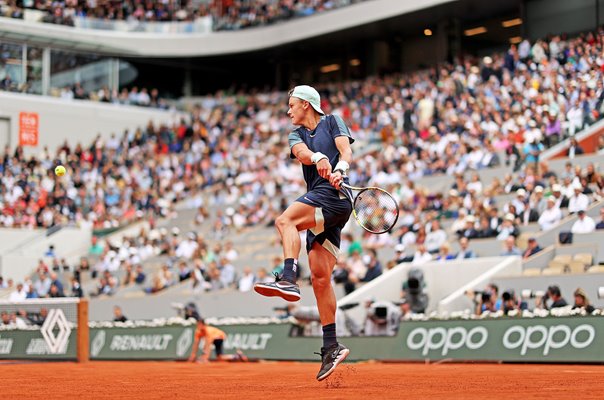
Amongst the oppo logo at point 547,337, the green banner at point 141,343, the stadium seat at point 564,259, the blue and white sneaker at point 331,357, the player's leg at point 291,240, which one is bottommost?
the green banner at point 141,343

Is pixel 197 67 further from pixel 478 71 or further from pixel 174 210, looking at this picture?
pixel 478 71

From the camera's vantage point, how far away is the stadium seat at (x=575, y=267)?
19.1 meters

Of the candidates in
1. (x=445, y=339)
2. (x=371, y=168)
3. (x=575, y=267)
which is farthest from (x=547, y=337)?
(x=371, y=168)

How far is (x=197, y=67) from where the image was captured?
49219 mm

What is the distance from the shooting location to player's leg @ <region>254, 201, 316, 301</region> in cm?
841

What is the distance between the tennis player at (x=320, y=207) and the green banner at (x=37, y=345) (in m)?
11.0

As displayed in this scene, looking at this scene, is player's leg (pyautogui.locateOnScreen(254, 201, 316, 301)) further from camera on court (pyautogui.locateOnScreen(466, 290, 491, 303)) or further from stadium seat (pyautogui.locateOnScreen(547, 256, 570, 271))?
stadium seat (pyautogui.locateOnScreen(547, 256, 570, 271))

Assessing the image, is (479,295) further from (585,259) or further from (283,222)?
(283,222)

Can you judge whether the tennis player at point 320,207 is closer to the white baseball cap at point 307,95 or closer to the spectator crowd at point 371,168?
the white baseball cap at point 307,95

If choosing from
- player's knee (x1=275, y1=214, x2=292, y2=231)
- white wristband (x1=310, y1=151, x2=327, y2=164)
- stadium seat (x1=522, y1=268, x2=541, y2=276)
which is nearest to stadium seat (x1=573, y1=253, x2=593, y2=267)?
stadium seat (x1=522, y1=268, x2=541, y2=276)

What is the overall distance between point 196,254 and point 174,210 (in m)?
7.50

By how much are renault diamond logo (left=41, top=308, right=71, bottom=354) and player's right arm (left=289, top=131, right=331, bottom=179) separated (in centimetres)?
1119

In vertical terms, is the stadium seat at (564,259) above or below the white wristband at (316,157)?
below

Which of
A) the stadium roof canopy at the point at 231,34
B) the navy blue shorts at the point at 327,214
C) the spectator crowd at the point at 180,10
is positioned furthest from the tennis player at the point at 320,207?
the spectator crowd at the point at 180,10
